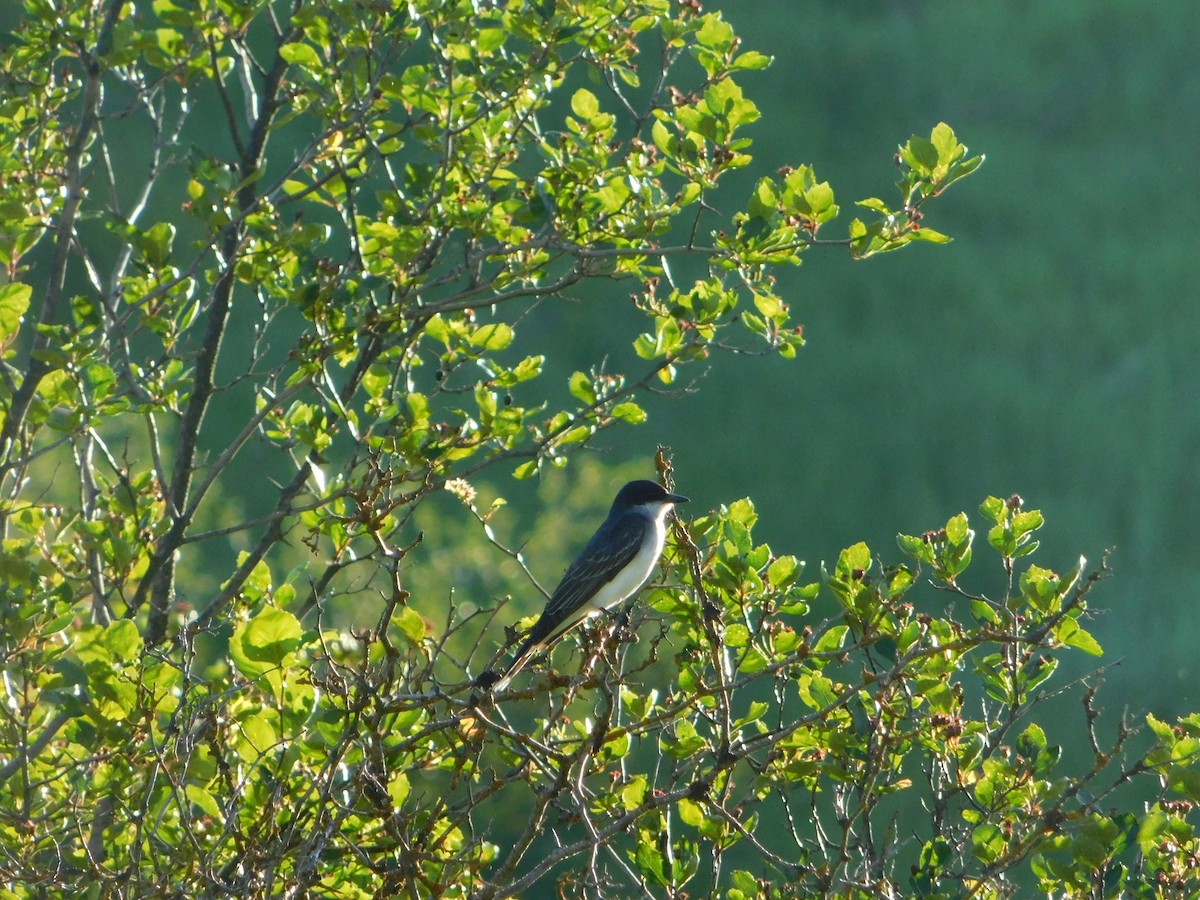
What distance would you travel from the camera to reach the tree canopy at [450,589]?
3.25 metres

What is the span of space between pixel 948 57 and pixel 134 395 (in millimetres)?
15670

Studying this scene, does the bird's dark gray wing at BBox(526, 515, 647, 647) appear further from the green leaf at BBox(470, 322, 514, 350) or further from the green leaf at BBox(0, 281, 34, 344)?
the green leaf at BBox(0, 281, 34, 344)

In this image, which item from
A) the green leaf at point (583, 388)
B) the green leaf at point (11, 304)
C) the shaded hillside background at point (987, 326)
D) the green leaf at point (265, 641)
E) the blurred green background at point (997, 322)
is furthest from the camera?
the blurred green background at point (997, 322)

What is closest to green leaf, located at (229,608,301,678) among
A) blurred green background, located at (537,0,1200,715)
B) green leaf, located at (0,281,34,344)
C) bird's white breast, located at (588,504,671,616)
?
green leaf, located at (0,281,34,344)

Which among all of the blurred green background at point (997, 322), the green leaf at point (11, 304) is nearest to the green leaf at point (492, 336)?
the green leaf at point (11, 304)

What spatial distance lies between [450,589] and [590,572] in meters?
1.11

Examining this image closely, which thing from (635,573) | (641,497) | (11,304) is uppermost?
(11,304)

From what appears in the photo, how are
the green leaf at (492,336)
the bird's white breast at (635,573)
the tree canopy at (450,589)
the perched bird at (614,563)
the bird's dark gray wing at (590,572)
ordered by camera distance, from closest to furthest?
the tree canopy at (450,589) → the green leaf at (492,336) → the bird's dark gray wing at (590,572) → the perched bird at (614,563) → the bird's white breast at (635,573)

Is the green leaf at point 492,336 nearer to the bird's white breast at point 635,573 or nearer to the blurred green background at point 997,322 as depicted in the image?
the bird's white breast at point 635,573

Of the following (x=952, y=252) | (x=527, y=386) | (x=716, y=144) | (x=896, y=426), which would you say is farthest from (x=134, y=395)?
(x=952, y=252)

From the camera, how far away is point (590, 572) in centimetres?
554

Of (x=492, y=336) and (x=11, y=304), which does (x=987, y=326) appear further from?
(x=11, y=304)

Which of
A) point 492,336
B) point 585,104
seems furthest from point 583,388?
point 585,104

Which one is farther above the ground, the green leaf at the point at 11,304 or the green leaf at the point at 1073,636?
the green leaf at the point at 11,304
